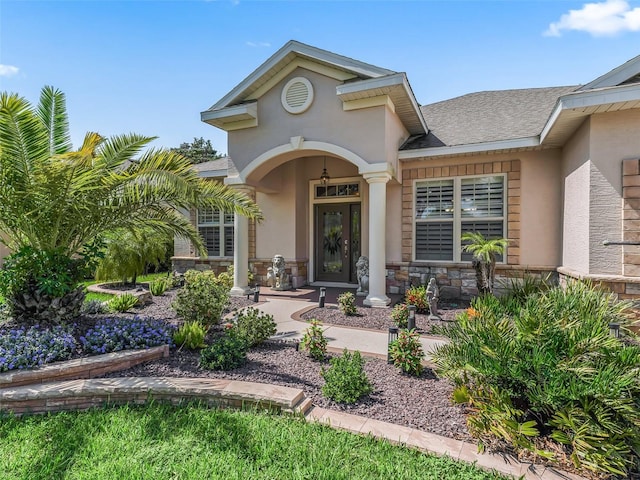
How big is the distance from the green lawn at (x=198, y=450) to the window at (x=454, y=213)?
693cm

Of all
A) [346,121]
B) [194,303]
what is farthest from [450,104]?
[194,303]

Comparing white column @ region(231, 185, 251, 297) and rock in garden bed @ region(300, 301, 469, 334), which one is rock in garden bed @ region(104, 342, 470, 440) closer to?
rock in garden bed @ region(300, 301, 469, 334)

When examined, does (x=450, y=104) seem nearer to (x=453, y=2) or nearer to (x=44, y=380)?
(x=453, y=2)

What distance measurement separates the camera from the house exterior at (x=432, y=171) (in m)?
5.72

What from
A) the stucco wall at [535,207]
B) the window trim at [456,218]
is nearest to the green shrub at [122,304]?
the window trim at [456,218]

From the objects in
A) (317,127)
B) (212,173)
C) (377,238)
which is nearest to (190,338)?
(377,238)

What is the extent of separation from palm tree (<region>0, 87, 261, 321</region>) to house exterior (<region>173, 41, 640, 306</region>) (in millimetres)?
3738

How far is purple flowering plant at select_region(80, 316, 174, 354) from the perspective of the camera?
420 centimetres

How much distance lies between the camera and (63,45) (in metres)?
→ 7.68

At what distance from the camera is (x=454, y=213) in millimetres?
8633

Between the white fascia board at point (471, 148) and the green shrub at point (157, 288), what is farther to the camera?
the green shrub at point (157, 288)

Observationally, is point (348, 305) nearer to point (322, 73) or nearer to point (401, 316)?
point (401, 316)

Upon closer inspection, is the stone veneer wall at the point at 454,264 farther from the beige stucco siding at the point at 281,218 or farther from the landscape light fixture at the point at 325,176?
the beige stucco siding at the point at 281,218

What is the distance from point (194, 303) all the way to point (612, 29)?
10214mm
